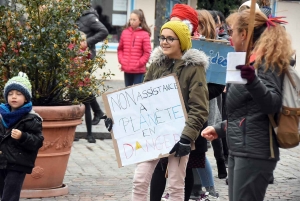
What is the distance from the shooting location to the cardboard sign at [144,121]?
570cm

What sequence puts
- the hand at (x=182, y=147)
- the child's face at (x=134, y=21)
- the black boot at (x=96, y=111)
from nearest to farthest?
the hand at (x=182, y=147) < the black boot at (x=96, y=111) < the child's face at (x=134, y=21)

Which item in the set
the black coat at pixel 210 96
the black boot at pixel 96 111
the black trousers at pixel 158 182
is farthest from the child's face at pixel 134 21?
the black trousers at pixel 158 182

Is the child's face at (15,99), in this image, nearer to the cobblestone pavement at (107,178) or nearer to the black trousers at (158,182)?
the black trousers at (158,182)

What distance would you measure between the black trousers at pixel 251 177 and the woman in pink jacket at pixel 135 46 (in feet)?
26.5

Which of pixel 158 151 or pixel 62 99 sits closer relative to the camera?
pixel 158 151

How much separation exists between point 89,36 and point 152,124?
5.69 meters

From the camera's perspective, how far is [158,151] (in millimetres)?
5695

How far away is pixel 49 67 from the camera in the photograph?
702 cm

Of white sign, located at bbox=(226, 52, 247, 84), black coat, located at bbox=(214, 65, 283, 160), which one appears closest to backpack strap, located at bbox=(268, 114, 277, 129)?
black coat, located at bbox=(214, 65, 283, 160)

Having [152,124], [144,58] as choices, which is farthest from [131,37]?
[152,124]

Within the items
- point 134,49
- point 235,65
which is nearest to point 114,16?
point 134,49

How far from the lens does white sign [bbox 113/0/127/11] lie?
19.7 meters

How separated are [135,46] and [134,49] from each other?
0.06m

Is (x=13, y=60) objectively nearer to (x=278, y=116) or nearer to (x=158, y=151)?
(x=158, y=151)
